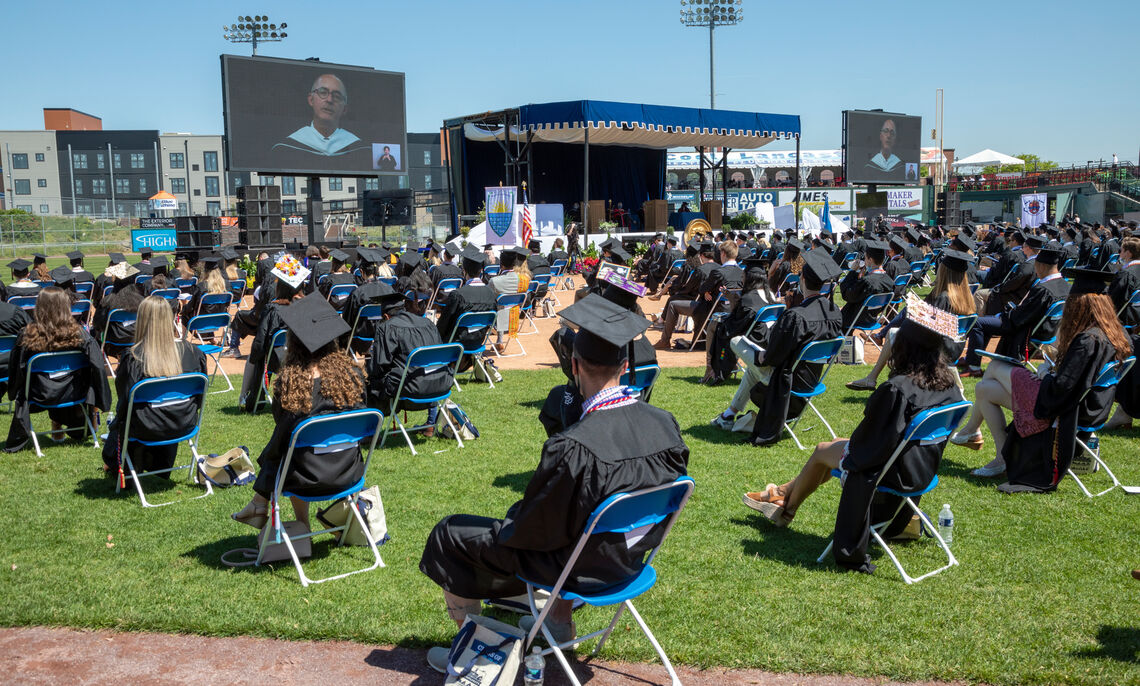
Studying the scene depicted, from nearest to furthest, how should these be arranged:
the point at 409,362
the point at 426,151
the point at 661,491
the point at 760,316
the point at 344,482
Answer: the point at 661,491 → the point at 344,482 → the point at 409,362 → the point at 760,316 → the point at 426,151

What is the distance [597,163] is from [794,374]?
97.4 feet

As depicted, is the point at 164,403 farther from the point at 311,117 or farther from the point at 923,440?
the point at 311,117

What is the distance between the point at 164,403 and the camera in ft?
18.6

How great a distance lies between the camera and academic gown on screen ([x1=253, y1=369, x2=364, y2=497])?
4328mm

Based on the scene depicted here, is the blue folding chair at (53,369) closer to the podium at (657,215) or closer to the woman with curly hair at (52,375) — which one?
the woman with curly hair at (52,375)

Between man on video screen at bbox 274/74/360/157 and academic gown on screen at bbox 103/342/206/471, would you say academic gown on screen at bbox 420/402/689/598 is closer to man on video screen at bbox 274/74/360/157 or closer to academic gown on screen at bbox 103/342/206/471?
academic gown on screen at bbox 103/342/206/471

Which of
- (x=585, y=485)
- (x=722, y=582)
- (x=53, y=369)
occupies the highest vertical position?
(x=585, y=485)

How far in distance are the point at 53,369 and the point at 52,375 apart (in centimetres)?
8

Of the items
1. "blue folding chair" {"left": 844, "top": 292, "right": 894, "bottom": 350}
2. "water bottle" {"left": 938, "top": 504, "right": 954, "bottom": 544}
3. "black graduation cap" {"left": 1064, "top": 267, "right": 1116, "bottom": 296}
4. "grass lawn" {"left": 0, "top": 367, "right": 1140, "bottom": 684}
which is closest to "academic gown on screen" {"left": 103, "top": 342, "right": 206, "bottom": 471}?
"grass lawn" {"left": 0, "top": 367, "right": 1140, "bottom": 684}

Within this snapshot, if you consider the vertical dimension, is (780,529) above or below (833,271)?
below

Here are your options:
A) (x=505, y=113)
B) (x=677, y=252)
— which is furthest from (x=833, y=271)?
(x=505, y=113)

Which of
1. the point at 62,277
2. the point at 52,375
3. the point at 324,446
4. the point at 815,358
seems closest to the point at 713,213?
the point at 62,277

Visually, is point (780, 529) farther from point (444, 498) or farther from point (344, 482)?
point (344, 482)

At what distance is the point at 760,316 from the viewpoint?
28.2 ft
